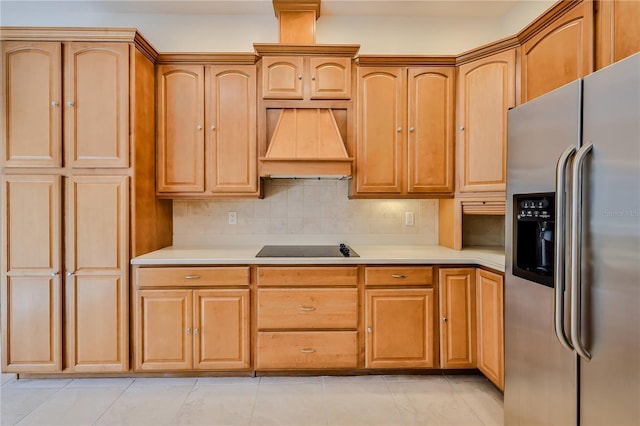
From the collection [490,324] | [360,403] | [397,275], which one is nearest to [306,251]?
[397,275]

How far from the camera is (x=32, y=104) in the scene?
2170 mm

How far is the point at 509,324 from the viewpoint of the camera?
1566 millimetres

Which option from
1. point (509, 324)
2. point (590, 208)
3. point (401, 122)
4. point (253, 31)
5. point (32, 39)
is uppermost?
point (253, 31)

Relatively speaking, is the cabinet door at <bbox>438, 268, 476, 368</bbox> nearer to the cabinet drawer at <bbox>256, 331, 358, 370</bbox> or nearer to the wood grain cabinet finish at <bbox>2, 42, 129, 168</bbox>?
the cabinet drawer at <bbox>256, 331, 358, 370</bbox>

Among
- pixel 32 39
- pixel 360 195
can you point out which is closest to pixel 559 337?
pixel 360 195

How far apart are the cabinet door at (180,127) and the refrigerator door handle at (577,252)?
2264 mm

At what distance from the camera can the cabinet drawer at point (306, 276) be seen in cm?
226

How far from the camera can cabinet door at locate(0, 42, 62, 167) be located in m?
2.16

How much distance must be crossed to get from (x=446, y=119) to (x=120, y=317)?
8.86 feet

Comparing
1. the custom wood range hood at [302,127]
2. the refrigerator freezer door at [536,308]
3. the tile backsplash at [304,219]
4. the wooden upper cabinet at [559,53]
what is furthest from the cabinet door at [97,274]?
the wooden upper cabinet at [559,53]

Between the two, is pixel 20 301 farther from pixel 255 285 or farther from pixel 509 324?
pixel 509 324

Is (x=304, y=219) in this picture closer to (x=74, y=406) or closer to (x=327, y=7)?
(x=327, y=7)

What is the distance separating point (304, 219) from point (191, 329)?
48.0 inches

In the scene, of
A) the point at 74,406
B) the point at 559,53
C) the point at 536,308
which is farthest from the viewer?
the point at 74,406
